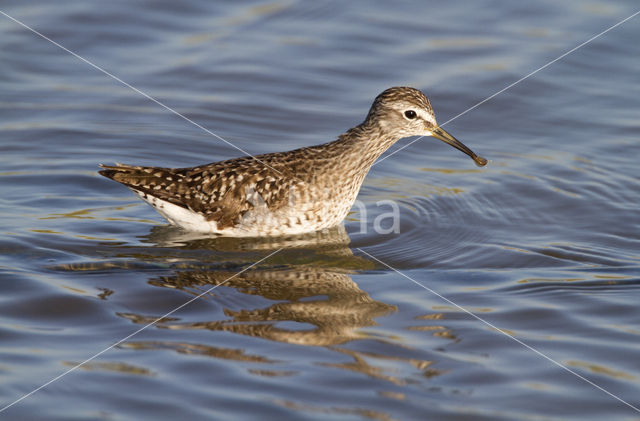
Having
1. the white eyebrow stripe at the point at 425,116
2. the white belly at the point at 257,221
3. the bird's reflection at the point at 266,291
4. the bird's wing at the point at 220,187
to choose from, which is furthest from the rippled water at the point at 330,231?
the white eyebrow stripe at the point at 425,116

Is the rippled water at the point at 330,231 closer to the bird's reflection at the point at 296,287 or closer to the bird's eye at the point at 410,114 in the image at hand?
the bird's reflection at the point at 296,287

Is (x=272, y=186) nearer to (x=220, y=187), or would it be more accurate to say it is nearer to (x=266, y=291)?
(x=220, y=187)

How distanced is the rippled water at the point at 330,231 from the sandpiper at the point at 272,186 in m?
0.22

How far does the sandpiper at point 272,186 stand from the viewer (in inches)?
344

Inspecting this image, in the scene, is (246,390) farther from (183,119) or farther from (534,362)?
(183,119)

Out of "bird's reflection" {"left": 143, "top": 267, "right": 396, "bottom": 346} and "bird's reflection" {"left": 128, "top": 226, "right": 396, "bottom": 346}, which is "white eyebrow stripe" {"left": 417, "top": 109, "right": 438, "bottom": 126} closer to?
"bird's reflection" {"left": 128, "top": 226, "right": 396, "bottom": 346}

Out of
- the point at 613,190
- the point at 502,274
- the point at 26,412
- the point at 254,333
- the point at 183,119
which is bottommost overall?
the point at 26,412

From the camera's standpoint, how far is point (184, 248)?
8500 mm

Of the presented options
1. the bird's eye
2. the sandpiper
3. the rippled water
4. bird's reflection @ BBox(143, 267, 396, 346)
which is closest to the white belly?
the sandpiper

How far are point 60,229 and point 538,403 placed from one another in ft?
16.2

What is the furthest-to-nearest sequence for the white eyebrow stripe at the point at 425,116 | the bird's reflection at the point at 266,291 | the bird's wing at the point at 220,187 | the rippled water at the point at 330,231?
the white eyebrow stripe at the point at 425,116
the bird's wing at the point at 220,187
the bird's reflection at the point at 266,291
the rippled water at the point at 330,231

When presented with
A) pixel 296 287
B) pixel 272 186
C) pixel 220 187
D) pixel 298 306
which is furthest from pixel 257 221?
pixel 298 306

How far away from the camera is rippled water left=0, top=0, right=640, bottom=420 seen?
5.96m

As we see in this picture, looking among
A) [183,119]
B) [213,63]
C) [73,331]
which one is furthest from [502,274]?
[213,63]
